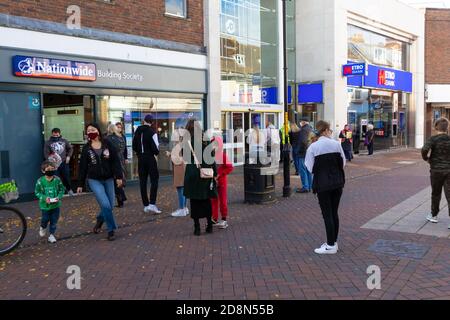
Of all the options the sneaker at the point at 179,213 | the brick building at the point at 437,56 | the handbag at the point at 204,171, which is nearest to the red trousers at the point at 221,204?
the handbag at the point at 204,171

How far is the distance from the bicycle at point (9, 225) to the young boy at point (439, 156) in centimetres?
621

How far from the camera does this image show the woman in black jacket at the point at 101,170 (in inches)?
260

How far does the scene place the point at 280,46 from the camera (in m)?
19.1

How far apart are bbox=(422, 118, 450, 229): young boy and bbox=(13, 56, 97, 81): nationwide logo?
794 centimetres

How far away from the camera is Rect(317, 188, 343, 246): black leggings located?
577 cm

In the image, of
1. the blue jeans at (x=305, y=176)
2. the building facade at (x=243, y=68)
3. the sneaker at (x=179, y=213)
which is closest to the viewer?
the sneaker at (x=179, y=213)

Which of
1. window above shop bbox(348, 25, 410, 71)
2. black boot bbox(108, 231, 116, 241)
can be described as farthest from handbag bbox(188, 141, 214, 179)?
window above shop bbox(348, 25, 410, 71)

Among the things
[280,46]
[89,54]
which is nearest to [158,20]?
[89,54]

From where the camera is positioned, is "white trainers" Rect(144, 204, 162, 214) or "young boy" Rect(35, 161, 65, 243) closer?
"young boy" Rect(35, 161, 65, 243)

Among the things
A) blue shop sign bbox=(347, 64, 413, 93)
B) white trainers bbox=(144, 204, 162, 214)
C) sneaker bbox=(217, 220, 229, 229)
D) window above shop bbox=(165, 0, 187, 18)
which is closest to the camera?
sneaker bbox=(217, 220, 229, 229)

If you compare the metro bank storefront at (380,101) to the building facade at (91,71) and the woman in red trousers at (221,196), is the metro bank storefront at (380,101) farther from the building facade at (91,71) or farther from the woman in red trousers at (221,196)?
the woman in red trousers at (221,196)

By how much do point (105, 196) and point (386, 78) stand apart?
21979 millimetres

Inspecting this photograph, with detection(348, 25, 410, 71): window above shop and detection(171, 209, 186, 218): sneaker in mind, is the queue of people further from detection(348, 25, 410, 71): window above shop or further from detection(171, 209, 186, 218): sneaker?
detection(348, 25, 410, 71): window above shop

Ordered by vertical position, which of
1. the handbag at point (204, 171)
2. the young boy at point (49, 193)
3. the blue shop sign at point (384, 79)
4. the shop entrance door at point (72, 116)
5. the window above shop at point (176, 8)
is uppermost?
the window above shop at point (176, 8)
